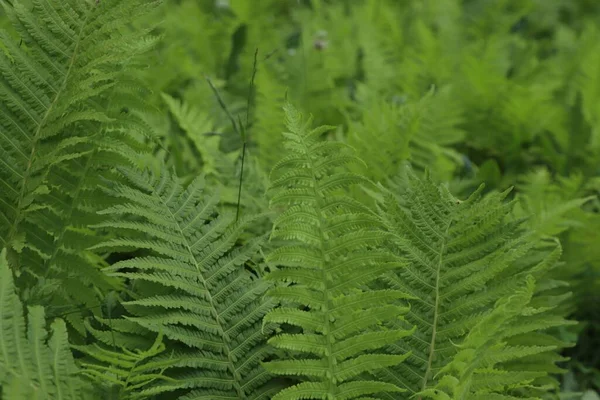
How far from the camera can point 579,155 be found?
2666 mm

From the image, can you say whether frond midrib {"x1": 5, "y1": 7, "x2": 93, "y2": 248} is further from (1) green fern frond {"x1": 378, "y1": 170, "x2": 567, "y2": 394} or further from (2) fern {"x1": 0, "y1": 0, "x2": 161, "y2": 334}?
(1) green fern frond {"x1": 378, "y1": 170, "x2": 567, "y2": 394}

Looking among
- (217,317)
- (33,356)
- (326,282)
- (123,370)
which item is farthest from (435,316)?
(33,356)

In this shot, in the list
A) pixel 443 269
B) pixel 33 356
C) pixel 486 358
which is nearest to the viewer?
pixel 33 356

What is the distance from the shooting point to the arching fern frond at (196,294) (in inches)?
53.9

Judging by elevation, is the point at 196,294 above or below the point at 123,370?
above

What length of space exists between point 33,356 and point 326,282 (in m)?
0.49

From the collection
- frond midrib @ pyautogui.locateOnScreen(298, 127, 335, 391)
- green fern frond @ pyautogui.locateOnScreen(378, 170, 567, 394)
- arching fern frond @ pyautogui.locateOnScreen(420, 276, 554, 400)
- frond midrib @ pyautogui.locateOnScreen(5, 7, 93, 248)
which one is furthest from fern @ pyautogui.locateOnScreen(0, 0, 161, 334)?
arching fern frond @ pyautogui.locateOnScreen(420, 276, 554, 400)

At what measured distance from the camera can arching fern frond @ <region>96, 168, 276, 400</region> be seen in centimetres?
137

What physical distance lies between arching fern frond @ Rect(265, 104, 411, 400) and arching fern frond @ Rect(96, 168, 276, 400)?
126 millimetres

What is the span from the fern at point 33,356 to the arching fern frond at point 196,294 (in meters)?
0.16

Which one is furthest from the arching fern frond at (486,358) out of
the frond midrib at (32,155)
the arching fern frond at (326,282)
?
the frond midrib at (32,155)

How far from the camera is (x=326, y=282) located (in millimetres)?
1341

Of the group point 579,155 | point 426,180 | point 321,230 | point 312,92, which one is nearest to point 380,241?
point 321,230

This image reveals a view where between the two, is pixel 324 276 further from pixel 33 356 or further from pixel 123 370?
pixel 33 356
